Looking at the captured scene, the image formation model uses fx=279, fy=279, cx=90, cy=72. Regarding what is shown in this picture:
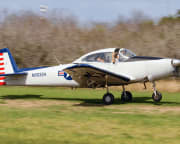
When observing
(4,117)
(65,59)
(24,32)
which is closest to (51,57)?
(65,59)

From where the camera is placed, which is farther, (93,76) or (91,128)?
(93,76)

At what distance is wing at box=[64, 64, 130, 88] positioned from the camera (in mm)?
9897

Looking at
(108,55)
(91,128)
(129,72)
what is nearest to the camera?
(91,128)

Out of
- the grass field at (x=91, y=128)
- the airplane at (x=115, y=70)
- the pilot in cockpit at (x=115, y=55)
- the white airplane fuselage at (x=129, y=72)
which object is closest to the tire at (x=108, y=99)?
the airplane at (x=115, y=70)

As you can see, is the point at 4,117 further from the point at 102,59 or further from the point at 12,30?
the point at 12,30

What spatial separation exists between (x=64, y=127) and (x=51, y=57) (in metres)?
16.9

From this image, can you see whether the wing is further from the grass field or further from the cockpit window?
the grass field

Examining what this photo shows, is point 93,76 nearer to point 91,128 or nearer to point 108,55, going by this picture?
point 108,55

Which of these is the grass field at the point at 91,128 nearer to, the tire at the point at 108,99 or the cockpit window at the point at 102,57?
the tire at the point at 108,99

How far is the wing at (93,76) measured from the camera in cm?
990

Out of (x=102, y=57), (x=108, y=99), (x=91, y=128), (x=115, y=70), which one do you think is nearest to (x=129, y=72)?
(x=115, y=70)

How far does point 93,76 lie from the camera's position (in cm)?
1060

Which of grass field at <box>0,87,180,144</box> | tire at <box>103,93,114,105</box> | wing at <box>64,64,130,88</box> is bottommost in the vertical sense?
grass field at <box>0,87,180,144</box>

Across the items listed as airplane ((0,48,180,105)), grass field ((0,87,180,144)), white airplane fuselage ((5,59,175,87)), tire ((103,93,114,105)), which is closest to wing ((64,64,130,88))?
airplane ((0,48,180,105))
